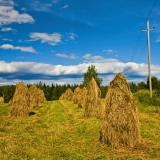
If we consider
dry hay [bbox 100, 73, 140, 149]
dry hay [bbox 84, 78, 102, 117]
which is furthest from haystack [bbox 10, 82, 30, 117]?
dry hay [bbox 100, 73, 140, 149]

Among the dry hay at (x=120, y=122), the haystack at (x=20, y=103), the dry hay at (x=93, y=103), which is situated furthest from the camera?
the haystack at (x=20, y=103)

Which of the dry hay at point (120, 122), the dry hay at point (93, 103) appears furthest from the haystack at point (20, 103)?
the dry hay at point (120, 122)

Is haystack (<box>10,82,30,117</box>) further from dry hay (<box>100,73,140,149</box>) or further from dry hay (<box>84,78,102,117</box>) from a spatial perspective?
dry hay (<box>100,73,140,149</box>)

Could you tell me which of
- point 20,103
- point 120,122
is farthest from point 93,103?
point 120,122

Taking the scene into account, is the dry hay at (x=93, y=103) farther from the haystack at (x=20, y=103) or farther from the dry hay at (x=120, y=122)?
the dry hay at (x=120, y=122)

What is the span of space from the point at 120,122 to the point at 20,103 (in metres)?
14.7

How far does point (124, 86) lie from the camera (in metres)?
11.4

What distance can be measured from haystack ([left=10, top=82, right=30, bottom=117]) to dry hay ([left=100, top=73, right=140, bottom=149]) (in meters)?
13.5

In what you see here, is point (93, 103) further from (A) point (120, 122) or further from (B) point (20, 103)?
(A) point (120, 122)

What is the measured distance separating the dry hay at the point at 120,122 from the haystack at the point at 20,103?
13527 mm

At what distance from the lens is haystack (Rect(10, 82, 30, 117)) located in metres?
23.1

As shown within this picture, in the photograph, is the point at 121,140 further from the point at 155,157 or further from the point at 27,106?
the point at 27,106

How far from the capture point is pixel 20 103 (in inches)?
922

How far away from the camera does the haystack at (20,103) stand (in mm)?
23080
